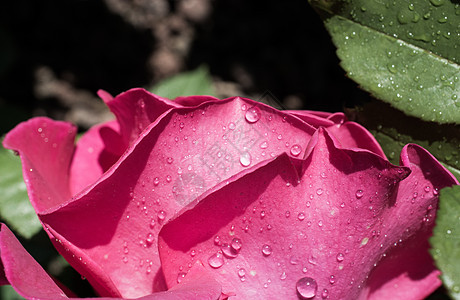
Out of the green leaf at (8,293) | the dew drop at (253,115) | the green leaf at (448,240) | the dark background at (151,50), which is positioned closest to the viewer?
the green leaf at (448,240)

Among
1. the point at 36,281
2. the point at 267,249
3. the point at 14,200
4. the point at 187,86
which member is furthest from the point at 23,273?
the point at 187,86

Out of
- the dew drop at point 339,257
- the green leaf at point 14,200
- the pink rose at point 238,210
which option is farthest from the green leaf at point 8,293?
the dew drop at point 339,257

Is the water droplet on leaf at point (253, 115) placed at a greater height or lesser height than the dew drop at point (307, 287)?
greater

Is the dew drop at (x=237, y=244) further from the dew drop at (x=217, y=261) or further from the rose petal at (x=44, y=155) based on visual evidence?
the rose petal at (x=44, y=155)

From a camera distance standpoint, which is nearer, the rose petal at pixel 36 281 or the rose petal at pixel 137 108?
the rose petal at pixel 36 281

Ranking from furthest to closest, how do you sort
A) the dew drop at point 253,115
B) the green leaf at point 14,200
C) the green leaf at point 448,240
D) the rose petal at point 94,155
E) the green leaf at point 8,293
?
1. the green leaf at point 8,293
2. the green leaf at point 14,200
3. the rose petal at point 94,155
4. the dew drop at point 253,115
5. the green leaf at point 448,240

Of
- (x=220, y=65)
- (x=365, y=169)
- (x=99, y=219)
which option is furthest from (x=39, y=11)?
(x=365, y=169)

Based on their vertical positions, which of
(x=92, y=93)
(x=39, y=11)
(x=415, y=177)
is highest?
(x=415, y=177)

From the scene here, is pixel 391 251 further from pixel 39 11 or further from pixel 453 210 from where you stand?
pixel 39 11
